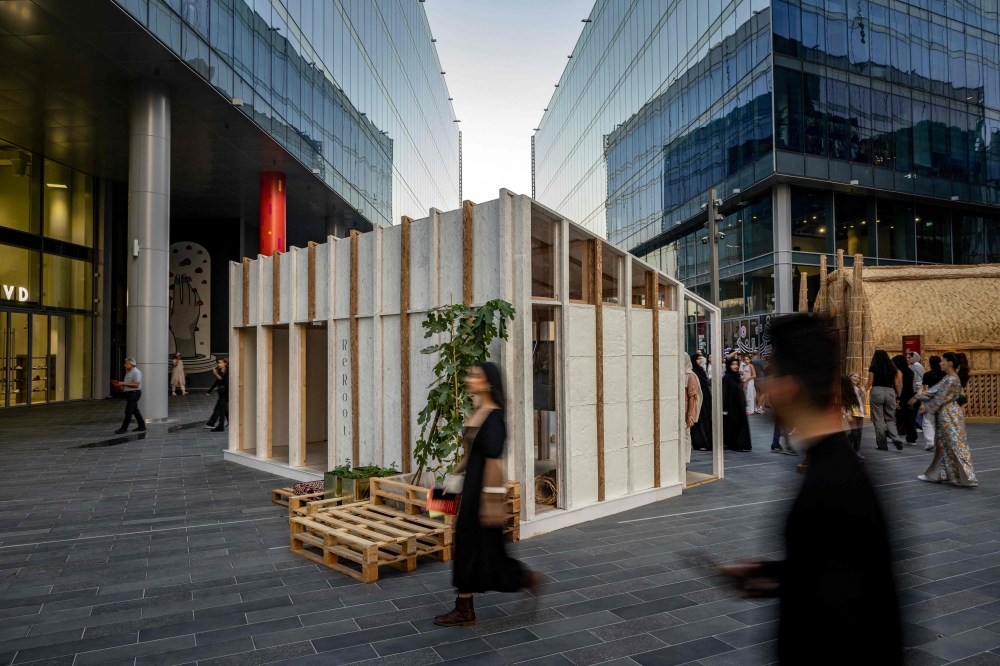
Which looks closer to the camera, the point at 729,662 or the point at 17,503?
the point at 729,662

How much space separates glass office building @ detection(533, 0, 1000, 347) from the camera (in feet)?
84.4

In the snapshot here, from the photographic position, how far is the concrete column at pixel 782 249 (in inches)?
1029

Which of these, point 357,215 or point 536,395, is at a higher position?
point 357,215

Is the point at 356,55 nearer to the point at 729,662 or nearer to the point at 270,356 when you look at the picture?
the point at 270,356

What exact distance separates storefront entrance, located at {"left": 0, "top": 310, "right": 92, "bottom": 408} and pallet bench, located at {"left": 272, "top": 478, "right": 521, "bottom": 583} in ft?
68.9

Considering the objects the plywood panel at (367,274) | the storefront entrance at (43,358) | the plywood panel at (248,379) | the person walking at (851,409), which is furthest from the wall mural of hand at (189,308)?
the person walking at (851,409)

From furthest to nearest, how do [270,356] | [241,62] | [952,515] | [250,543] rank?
[241,62], [270,356], [952,515], [250,543]

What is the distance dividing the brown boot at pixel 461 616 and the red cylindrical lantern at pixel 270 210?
22.6 m

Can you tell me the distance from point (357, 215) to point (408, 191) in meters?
12.5

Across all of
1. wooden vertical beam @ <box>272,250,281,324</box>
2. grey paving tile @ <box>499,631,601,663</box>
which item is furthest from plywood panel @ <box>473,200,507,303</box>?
wooden vertical beam @ <box>272,250,281,324</box>

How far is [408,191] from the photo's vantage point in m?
44.8

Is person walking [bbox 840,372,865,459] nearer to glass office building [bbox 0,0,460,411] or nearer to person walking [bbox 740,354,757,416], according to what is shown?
person walking [bbox 740,354,757,416]

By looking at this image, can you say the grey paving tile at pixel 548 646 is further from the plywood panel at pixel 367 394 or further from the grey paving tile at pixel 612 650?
the plywood panel at pixel 367 394

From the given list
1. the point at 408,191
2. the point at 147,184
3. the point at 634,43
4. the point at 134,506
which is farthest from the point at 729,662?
the point at 408,191
